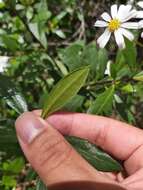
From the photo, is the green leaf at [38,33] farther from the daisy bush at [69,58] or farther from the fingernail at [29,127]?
the fingernail at [29,127]

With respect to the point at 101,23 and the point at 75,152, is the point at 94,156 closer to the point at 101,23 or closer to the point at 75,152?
the point at 75,152

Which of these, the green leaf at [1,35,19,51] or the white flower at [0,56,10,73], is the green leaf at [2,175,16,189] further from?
the green leaf at [1,35,19,51]

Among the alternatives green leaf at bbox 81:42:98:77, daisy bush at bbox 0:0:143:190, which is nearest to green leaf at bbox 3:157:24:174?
daisy bush at bbox 0:0:143:190

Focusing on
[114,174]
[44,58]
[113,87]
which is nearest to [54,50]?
[44,58]

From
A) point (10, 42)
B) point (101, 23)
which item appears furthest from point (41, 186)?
point (10, 42)

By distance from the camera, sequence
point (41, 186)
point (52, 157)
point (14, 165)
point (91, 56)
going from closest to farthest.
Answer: point (52, 157), point (41, 186), point (14, 165), point (91, 56)

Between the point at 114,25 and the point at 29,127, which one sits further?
the point at 114,25

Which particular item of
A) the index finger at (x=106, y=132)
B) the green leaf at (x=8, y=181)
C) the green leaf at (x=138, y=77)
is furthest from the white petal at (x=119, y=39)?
the green leaf at (x=8, y=181)

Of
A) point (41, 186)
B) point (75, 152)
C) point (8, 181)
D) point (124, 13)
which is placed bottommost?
point (8, 181)
